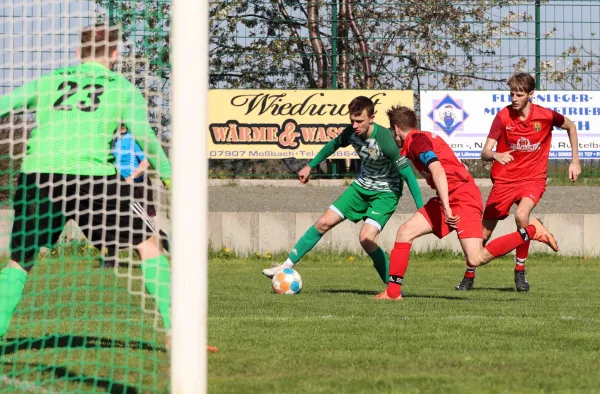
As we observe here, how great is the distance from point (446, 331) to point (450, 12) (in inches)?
458

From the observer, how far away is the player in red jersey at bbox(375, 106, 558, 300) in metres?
9.09

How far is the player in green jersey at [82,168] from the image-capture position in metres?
5.84

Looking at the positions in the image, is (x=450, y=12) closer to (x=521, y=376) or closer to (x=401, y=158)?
(x=401, y=158)

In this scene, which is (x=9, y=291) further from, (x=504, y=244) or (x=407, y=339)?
(x=504, y=244)

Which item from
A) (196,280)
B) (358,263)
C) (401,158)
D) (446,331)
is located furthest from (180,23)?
(358,263)

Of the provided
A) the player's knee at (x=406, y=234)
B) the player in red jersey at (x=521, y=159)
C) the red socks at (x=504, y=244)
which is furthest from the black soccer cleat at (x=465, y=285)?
the player's knee at (x=406, y=234)

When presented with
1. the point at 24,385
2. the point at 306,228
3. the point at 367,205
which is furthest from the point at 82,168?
the point at 306,228

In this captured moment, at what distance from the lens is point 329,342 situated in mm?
6371

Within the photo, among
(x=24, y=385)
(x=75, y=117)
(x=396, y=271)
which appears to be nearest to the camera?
(x=24, y=385)

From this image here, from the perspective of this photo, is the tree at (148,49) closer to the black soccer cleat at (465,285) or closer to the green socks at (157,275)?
the green socks at (157,275)

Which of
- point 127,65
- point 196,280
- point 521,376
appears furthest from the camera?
point 127,65

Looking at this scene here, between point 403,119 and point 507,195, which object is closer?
point 403,119

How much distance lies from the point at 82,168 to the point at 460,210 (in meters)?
4.39

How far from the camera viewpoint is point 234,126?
17.6 metres
